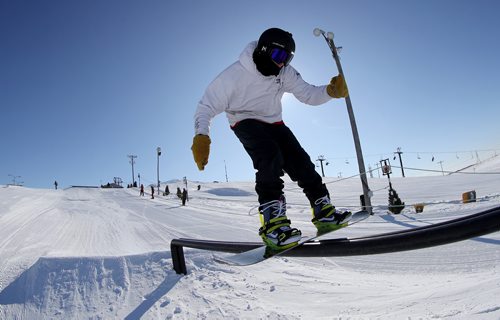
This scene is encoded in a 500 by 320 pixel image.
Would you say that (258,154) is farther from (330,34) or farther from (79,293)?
(330,34)

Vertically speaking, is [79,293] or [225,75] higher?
[225,75]

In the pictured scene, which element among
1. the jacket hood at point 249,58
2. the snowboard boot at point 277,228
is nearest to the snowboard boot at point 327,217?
the snowboard boot at point 277,228

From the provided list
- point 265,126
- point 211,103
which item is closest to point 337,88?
point 265,126

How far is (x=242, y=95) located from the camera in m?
2.61

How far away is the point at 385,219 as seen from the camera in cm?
788

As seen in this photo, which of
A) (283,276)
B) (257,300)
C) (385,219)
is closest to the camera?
(257,300)

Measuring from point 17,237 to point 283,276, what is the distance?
5123 mm

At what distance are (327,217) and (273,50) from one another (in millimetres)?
1489

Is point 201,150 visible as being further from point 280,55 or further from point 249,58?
point 280,55

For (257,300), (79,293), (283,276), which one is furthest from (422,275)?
(79,293)

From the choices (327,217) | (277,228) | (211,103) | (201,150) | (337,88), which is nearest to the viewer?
(277,228)

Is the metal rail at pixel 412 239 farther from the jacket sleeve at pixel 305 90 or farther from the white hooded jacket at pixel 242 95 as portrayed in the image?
the jacket sleeve at pixel 305 90

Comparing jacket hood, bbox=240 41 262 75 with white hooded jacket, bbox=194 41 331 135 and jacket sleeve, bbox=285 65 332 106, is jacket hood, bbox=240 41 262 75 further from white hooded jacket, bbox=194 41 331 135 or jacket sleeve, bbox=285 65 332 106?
jacket sleeve, bbox=285 65 332 106

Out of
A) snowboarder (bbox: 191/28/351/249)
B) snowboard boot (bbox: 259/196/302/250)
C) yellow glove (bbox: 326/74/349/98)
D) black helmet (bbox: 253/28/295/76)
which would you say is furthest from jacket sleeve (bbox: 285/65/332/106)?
snowboard boot (bbox: 259/196/302/250)
